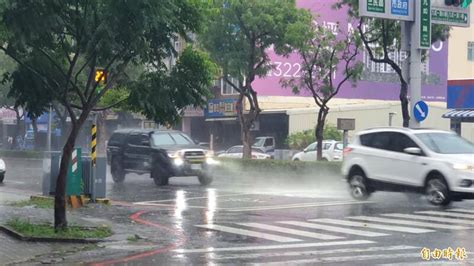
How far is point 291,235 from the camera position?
41.4 feet

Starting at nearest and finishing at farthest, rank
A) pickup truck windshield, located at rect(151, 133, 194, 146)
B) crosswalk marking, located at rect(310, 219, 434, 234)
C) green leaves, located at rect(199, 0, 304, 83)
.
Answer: crosswalk marking, located at rect(310, 219, 434, 234) < pickup truck windshield, located at rect(151, 133, 194, 146) < green leaves, located at rect(199, 0, 304, 83)

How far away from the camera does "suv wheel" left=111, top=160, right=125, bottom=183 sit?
2792 centimetres

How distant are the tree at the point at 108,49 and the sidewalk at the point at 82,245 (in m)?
1.02

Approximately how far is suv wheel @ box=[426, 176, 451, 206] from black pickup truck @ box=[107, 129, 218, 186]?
10105mm

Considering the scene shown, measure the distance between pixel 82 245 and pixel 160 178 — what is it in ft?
45.1

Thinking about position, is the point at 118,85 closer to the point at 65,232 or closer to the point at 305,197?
the point at 65,232

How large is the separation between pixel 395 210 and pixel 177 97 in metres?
6.32

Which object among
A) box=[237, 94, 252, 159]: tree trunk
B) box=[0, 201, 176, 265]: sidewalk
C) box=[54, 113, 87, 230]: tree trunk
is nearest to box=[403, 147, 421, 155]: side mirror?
box=[0, 201, 176, 265]: sidewalk

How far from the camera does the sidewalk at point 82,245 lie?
10461mm

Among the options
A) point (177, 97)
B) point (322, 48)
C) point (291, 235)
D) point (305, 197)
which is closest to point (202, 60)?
point (177, 97)

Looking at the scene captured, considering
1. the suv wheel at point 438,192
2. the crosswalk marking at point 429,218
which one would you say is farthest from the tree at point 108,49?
the suv wheel at point 438,192

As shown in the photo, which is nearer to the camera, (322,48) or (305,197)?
(305,197)

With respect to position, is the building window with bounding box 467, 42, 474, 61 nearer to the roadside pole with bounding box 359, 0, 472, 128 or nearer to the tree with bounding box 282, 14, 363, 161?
the tree with bounding box 282, 14, 363, 161

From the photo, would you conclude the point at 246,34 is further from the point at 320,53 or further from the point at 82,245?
the point at 82,245
